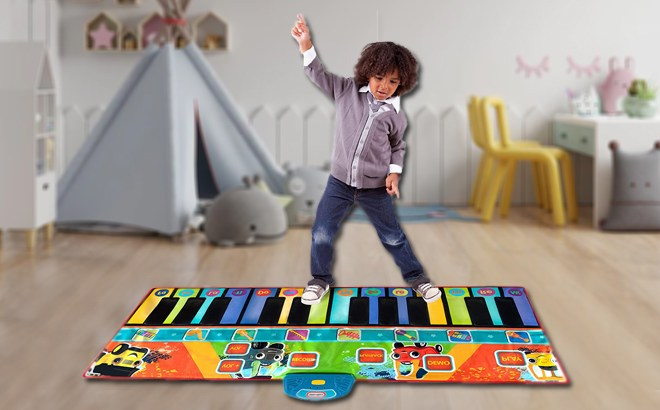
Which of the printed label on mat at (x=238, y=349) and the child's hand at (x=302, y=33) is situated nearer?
the child's hand at (x=302, y=33)

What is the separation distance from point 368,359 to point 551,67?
377cm

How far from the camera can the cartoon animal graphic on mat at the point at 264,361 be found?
7.09ft

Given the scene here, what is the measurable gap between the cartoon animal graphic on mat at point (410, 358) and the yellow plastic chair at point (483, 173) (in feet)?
9.52

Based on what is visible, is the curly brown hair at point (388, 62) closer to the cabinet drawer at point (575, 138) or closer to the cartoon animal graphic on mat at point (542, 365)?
the cartoon animal graphic on mat at point (542, 365)

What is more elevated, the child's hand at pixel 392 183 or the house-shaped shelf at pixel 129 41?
the house-shaped shelf at pixel 129 41

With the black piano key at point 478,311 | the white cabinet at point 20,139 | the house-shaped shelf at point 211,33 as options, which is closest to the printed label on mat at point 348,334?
the black piano key at point 478,311

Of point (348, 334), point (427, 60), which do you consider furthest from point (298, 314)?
point (427, 60)

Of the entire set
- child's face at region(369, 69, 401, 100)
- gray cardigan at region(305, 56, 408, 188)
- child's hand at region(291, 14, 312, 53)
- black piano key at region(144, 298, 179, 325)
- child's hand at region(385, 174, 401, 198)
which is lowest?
black piano key at region(144, 298, 179, 325)

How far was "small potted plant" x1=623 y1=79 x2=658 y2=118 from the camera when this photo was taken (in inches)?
190

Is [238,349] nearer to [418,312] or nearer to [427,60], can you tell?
[418,312]

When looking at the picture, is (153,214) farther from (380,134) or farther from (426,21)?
(380,134)

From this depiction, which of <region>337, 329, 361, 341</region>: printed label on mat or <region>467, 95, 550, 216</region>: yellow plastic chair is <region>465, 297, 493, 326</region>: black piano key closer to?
<region>337, 329, 361, 341</region>: printed label on mat

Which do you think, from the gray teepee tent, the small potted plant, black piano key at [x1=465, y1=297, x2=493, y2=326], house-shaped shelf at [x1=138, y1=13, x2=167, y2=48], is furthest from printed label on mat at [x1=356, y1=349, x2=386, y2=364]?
house-shaped shelf at [x1=138, y1=13, x2=167, y2=48]

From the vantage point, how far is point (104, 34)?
5.55m
